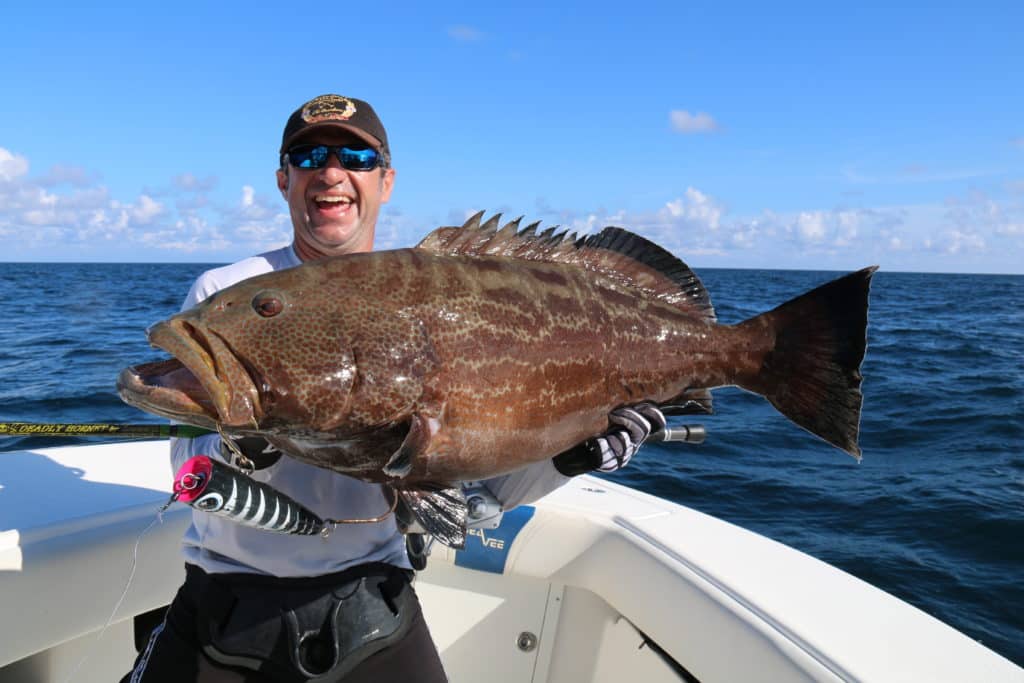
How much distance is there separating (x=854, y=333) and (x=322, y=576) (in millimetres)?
2145

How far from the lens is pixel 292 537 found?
260cm

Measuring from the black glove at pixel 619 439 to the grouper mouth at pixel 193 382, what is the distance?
3.83ft

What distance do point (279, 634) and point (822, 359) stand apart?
222 centimetres

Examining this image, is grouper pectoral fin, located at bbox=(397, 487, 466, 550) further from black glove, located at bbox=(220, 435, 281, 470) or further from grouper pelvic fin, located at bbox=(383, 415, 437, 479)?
black glove, located at bbox=(220, 435, 281, 470)

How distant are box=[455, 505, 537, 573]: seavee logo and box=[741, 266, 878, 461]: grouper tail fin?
70.9 inches

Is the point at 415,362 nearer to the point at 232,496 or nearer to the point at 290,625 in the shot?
the point at 232,496

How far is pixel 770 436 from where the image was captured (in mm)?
11648

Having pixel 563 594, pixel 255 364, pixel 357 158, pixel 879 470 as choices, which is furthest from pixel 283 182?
pixel 879 470

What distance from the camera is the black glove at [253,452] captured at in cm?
230

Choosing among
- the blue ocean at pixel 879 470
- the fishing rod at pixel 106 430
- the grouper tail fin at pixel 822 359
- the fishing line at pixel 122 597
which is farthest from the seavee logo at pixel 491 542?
the blue ocean at pixel 879 470

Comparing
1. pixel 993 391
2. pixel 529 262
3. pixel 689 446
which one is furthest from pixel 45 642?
pixel 993 391

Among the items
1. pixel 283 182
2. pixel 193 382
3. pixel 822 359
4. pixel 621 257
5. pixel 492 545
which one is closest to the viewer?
pixel 193 382

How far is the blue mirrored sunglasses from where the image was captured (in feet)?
9.60

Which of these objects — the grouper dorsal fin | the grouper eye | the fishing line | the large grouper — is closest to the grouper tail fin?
the large grouper
